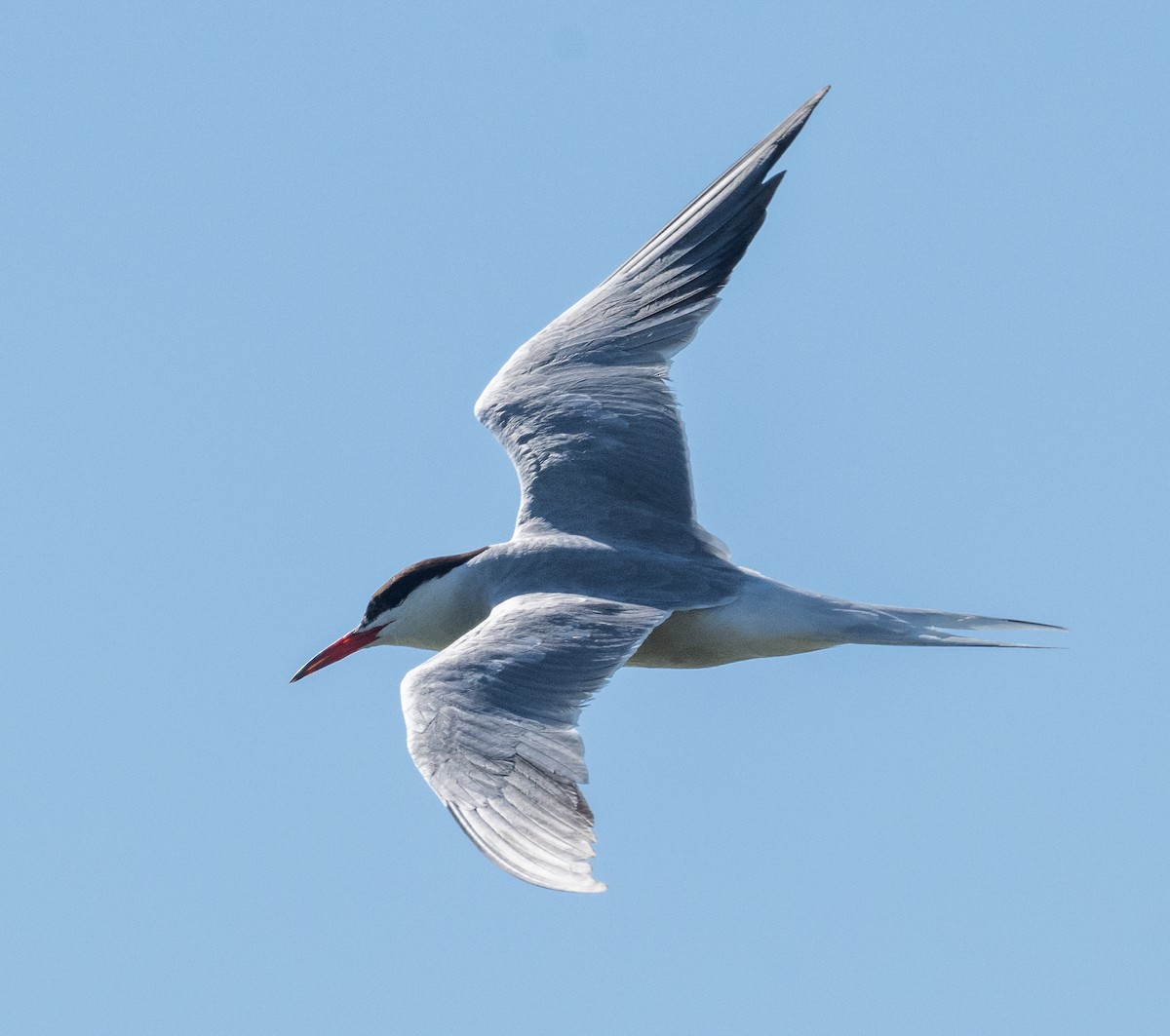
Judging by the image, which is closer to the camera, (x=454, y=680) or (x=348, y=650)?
(x=454, y=680)

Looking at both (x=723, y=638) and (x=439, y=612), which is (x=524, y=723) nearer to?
(x=723, y=638)

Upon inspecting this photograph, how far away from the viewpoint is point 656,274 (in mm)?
10523

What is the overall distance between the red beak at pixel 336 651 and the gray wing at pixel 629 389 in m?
1.09

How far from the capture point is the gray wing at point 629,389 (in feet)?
31.7

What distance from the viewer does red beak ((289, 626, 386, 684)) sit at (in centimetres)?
1010

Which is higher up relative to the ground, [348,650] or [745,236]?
[745,236]

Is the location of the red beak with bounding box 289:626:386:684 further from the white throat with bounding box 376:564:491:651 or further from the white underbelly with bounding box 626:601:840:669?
the white underbelly with bounding box 626:601:840:669

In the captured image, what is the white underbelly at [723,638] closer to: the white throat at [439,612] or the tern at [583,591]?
the tern at [583,591]

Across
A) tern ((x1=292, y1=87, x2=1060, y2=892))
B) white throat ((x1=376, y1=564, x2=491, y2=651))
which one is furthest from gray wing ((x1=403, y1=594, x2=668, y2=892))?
white throat ((x1=376, y1=564, x2=491, y2=651))

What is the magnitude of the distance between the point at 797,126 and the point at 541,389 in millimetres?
1942

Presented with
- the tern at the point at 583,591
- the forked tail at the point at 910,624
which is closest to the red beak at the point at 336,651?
the tern at the point at 583,591

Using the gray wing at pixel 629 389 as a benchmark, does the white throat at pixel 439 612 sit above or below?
below

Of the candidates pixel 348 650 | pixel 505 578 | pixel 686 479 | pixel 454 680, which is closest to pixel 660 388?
pixel 686 479

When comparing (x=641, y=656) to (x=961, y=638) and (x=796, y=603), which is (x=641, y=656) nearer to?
(x=796, y=603)
